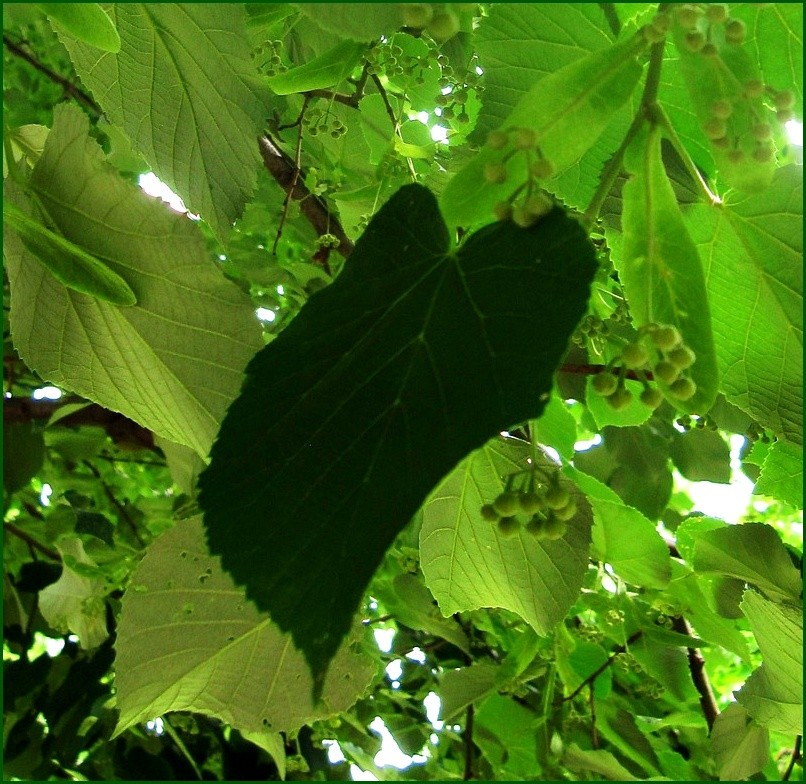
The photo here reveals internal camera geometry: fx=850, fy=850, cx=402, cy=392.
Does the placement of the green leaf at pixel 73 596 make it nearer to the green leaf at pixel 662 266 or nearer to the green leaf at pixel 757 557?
the green leaf at pixel 757 557

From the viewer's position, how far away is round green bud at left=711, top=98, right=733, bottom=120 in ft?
1.17

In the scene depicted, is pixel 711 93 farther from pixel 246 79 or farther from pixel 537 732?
pixel 537 732

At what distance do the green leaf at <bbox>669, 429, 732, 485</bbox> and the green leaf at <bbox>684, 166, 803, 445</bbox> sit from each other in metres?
0.56

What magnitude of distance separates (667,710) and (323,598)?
1302 millimetres

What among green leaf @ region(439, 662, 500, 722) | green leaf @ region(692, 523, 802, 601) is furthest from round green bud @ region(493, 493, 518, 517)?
green leaf @ region(439, 662, 500, 722)

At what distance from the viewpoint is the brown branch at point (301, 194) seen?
3.52 feet

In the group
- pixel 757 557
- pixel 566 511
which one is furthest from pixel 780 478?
pixel 566 511

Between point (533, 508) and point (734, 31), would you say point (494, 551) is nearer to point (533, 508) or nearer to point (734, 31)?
point (533, 508)

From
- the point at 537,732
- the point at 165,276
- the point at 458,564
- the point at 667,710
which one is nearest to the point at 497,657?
the point at 667,710

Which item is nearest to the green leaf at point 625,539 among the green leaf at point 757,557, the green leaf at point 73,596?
the green leaf at point 757,557

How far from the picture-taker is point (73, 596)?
1243mm

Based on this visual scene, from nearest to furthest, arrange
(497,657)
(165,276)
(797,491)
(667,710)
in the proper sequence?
(165,276), (797,491), (667,710), (497,657)

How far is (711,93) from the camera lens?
0.37 meters

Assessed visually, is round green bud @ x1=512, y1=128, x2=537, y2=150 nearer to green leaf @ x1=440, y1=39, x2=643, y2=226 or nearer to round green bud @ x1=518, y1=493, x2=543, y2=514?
green leaf @ x1=440, y1=39, x2=643, y2=226
